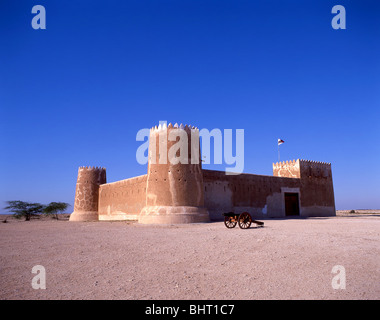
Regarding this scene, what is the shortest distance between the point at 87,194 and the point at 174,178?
53.1ft

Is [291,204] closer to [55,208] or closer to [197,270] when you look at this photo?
[197,270]

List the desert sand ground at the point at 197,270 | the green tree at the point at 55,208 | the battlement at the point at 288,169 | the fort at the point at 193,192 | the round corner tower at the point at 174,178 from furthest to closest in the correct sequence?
the green tree at the point at 55,208 → the battlement at the point at 288,169 → the fort at the point at 193,192 → the round corner tower at the point at 174,178 → the desert sand ground at the point at 197,270

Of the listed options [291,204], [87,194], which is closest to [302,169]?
[291,204]

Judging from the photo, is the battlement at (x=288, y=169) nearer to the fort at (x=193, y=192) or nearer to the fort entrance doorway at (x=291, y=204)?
the fort at (x=193, y=192)

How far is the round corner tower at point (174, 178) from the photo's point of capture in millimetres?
15578

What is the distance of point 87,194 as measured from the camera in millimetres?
28812

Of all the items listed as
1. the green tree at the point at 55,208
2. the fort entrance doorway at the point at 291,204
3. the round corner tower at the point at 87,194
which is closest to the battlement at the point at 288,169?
the fort entrance doorway at the point at 291,204

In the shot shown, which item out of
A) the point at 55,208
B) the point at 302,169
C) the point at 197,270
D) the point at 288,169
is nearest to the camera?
the point at 197,270

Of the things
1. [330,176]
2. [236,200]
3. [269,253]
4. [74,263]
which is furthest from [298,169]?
[74,263]

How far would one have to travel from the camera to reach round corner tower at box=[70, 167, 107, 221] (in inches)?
1120

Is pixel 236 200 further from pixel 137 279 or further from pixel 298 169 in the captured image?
pixel 137 279

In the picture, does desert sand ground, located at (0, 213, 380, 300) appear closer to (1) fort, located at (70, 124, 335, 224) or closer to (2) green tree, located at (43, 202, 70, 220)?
(1) fort, located at (70, 124, 335, 224)

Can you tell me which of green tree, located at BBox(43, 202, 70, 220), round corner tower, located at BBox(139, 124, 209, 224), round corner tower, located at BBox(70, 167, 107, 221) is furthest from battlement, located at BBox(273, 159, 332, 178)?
green tree, located at BBox(43, 202, 70, 220)

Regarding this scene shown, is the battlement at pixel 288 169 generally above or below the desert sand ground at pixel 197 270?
above
